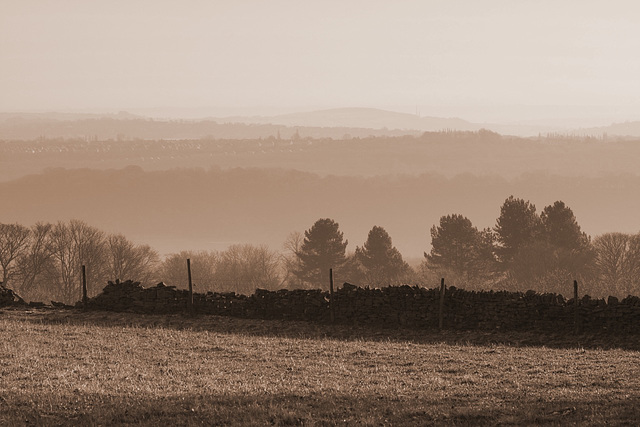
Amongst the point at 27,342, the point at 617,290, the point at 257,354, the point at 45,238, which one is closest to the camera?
the point at 257,354

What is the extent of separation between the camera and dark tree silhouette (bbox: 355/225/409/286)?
10056 cm

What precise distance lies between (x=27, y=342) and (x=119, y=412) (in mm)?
10938

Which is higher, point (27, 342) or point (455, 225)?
point (455, 225)

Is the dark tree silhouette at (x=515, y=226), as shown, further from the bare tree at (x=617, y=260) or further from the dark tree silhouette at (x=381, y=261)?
the dark tree silhouette at (x=381, y=261)

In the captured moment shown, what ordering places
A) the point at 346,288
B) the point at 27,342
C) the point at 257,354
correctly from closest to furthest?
the point at 257,354, the point at 27,342, the point at 346,288

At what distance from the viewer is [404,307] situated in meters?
30.0

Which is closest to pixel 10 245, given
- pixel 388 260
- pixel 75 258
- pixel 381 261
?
pixel 75 258

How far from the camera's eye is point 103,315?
3244cm

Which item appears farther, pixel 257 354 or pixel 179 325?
pixel 179 325

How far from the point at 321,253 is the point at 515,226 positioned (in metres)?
24.9

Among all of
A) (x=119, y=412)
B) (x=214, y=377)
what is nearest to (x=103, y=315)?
(x=214, y=377)

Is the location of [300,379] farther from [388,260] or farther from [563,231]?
[388,260]

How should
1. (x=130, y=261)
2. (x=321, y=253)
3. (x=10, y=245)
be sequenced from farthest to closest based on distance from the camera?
(x=321, y=253)
(x=130, y=261)
(x=10, y=245)

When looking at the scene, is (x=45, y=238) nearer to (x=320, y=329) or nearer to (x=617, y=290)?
(x=617, y=290)
